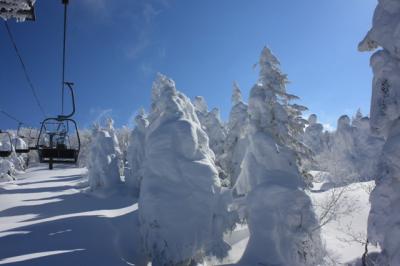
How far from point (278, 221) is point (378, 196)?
33.5 ft

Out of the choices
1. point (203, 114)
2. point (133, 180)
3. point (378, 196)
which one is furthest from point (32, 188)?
point (378, 196)

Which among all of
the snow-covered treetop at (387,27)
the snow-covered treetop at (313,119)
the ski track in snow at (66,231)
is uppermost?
the snow-covered treetop at (313,119)

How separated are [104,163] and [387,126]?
131 ft

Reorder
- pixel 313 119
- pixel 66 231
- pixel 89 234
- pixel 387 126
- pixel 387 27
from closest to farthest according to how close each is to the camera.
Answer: pixel 387 27 < pixel 387 126 < pixel 89 234 < pixel 66 231 < pixel 313 119

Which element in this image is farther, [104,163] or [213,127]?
[104,163]

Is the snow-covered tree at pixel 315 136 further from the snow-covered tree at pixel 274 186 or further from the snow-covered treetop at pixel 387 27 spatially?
the snow-covered treetop at pixel 387 27

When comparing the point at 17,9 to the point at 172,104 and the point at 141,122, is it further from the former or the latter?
the point at 141,122

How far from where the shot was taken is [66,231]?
24.6m

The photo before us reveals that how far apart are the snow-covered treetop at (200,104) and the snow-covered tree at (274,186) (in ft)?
76.4

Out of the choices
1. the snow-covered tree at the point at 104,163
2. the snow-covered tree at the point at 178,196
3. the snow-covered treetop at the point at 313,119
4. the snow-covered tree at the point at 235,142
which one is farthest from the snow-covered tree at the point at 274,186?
the snow-covered treetop at the point at 313,119

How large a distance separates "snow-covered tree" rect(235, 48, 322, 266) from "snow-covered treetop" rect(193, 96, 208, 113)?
23285mm

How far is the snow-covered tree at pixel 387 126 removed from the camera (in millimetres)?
8359

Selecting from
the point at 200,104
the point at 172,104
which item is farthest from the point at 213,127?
the point at 172,104

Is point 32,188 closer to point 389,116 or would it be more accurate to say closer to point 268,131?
point 268,131
